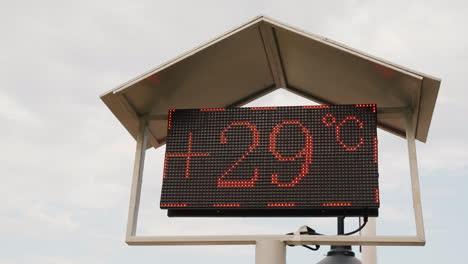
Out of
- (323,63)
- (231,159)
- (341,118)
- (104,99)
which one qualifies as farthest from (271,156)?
(104,99)

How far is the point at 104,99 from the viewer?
629 cm

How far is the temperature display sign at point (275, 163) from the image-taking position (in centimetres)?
563

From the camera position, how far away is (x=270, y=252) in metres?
5.68

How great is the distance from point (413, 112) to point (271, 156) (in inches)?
56.0

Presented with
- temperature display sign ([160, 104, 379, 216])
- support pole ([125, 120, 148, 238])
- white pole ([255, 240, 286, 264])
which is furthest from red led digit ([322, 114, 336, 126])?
support pole ([125, 120, 148, 238])

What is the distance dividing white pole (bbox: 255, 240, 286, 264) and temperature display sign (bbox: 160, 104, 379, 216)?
252 millimetres

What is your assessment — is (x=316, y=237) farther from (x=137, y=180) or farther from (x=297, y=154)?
(x=137, y=180)

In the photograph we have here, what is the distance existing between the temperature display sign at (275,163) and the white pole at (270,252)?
0.25 metres

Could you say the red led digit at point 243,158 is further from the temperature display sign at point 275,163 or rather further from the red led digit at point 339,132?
the red led digit at point 339,132

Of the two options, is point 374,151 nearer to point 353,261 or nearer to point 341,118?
point 341,118

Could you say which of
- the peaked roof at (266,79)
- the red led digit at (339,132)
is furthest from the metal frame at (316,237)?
the red led digit at (339,132)

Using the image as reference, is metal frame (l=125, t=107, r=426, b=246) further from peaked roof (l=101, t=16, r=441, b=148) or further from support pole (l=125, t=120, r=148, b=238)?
peaked roof (l=101, t=16, r=441, b=148)

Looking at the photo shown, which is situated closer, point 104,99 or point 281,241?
point 281,241

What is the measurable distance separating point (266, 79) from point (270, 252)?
2.12m
